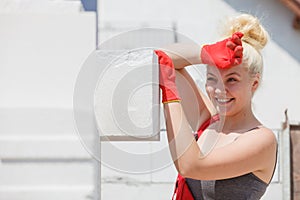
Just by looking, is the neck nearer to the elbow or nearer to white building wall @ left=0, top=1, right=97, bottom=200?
the elbow

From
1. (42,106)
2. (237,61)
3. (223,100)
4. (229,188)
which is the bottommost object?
(229,188)

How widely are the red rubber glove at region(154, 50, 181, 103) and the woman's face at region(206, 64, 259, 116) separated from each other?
15 cm

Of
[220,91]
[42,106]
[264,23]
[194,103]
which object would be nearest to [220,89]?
[220,91]

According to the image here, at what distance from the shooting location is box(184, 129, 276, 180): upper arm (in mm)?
1845

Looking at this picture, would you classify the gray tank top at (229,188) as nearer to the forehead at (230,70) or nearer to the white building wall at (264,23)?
the forehead at (230,70)

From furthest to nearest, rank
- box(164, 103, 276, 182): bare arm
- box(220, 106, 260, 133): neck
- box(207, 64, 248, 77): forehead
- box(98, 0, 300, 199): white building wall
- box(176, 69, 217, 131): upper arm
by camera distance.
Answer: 1. box(98, 0, 300, 199): white building wall
2. box(176, 69, 217, 131): upper arm
3. box(220, 106, 260, 133): neck
4. box(207, 64, 248, 77): forehead
5. box(164, 103, 276, 182): bare arm

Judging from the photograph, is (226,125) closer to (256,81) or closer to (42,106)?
(256,81)

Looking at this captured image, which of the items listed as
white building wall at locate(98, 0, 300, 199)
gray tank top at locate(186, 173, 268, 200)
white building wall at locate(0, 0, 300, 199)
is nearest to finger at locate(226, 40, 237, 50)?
gray tank top at locate(186, 173, 268, 200)

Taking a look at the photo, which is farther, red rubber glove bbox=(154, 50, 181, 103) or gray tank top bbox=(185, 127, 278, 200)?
gray tank top bbox=(185, 127, 278, 200)

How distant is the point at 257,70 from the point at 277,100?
2.24 m

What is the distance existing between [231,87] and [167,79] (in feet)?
0.71

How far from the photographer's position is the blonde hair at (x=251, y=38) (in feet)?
6.42

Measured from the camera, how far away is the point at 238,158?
1.89m

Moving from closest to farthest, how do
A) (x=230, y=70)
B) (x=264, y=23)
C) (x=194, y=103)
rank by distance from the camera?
1. (x=230, y=70)
2. (x=194, y=103)
3. (x=264, y=23)
